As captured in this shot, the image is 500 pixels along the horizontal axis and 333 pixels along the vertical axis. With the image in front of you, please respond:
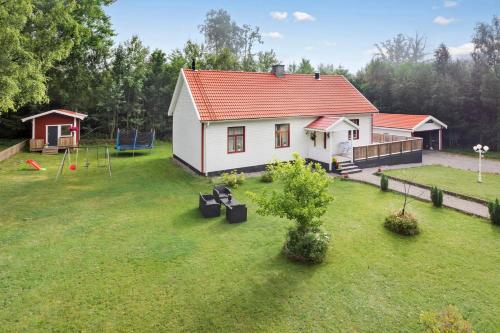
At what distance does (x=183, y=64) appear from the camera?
120 ft

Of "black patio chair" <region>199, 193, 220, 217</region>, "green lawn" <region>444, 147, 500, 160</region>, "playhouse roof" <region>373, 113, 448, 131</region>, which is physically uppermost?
"playhouse roof" <region>373, 113, 448, 131</region>

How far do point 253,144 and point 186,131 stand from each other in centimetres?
435

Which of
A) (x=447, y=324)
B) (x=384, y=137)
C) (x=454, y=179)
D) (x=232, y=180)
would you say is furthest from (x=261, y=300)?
(x=384, y=137)

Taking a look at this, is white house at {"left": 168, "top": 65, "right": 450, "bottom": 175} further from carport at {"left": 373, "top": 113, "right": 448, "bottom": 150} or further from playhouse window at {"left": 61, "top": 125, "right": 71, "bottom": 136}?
playhouse window at {"left": 61, "top": 125, "right": 71, "bottom": 136}

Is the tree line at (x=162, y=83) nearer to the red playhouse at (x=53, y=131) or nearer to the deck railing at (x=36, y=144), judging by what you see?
the red playhouse at (x=53, y=131)

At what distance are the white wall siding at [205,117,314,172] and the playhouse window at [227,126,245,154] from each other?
0.19 meters

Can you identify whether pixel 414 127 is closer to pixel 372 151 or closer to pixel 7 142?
pixel 372 151

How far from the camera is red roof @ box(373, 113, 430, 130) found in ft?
92.1

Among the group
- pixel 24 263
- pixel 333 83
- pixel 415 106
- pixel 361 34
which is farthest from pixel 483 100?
pixel 24 263

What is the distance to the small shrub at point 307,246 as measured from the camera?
371 inches

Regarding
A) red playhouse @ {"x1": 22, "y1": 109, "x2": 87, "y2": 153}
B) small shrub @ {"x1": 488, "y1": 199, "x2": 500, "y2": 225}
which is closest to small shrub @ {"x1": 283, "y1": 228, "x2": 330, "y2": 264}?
small shrub @ {"x1": 488, "y1": 199, "x2": 500, "y2": 225}

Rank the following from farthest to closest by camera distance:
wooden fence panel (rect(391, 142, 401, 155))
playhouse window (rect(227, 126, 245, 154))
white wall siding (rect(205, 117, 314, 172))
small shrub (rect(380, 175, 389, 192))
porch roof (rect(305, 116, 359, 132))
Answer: wooden fence panel (rect(391, 142, 401, 155)), porch roof (rect(305, 116, 359, 132)), playhouse window (rect(227, 126, 245, 154)), white wall siding (rect(205, 117, 314, 172)), small shrub (rect(380, 175, 389, 192))

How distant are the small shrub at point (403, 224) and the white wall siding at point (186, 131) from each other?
35.5 ft

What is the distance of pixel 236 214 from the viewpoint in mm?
12328
